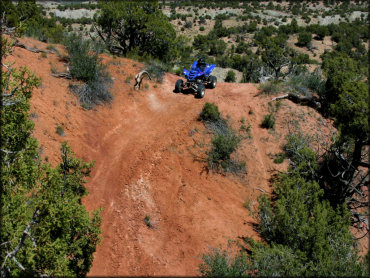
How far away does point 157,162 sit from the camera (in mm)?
10516

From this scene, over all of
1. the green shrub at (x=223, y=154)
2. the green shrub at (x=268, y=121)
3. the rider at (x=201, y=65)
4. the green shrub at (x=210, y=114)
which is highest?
the rider at (x=201, y=65)

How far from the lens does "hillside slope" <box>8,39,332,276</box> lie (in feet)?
26.1

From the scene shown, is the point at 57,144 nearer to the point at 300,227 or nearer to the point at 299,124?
the point at 300,227

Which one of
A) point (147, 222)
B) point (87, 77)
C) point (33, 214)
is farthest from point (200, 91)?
point (33, 214)

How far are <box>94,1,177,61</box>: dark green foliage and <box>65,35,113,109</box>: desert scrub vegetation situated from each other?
22.6 ft

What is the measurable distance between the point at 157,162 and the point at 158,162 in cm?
4

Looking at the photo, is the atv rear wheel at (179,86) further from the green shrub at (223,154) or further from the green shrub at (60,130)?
the green shrub at (60,130)

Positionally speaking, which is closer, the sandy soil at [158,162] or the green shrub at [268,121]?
the sandy soil at [158,162]

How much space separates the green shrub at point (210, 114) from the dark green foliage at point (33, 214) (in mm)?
6654

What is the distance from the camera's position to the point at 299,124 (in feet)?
42.6

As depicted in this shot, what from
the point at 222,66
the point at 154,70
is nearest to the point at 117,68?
the point at 154,70

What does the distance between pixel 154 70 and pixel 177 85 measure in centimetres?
203

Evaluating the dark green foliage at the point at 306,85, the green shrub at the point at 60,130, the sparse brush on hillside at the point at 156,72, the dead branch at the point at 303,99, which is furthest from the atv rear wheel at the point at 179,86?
the green shrub at the point at 60,130

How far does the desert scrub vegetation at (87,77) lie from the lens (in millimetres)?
12438
